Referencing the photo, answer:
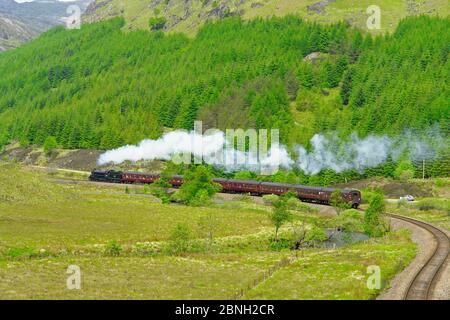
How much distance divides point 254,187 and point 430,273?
6310 centimetres

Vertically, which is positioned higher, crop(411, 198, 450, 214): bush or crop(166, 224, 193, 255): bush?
crop(411, 198, 450, 214): bush

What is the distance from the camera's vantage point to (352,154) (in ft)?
401

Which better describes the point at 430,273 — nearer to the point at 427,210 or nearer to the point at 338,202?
the point at 338,202

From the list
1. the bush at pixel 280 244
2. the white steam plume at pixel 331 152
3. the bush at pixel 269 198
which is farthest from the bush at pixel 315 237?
the white steam plume at pixel 331 152

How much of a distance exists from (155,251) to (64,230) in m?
14.5

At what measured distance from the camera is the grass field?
47281 millimetres

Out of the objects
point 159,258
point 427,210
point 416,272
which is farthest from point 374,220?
point 159,258

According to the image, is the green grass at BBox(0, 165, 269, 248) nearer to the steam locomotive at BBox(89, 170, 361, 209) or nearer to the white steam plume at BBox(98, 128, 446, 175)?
the steam locomotive at BBox(89, 170, 361, 209)

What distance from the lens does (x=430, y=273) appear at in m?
51.7

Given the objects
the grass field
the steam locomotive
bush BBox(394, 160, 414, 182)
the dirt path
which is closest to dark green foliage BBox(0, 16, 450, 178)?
bush BBox(394, 160, 414, 182)

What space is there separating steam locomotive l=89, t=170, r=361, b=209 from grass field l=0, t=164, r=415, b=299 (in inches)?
215

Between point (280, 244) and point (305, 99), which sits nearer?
point (280, 244)
